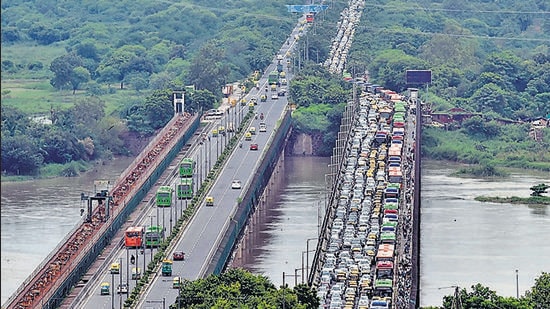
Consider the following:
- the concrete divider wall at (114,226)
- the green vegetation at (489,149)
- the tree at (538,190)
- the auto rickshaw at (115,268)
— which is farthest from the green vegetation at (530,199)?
the auto rickshaw at (115,268)

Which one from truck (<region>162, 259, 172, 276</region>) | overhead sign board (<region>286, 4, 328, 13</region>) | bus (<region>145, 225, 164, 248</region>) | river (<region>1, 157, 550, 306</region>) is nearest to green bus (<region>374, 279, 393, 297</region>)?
river (<region>1, 157, 550, 306</region>)

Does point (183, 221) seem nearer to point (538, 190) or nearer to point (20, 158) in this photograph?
point (538, 190)

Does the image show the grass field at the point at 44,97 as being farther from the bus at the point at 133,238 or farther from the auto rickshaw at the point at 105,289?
the auto rickshaw at the point at 105,289

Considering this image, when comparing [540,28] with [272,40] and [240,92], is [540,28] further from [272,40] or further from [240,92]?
[240,92]

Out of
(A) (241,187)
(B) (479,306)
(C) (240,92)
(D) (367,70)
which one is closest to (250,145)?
(A) (241,187)

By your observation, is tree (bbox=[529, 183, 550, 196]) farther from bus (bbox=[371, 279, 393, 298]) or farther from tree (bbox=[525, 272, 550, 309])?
tree (bbox=[525, 272, 550, 309])
